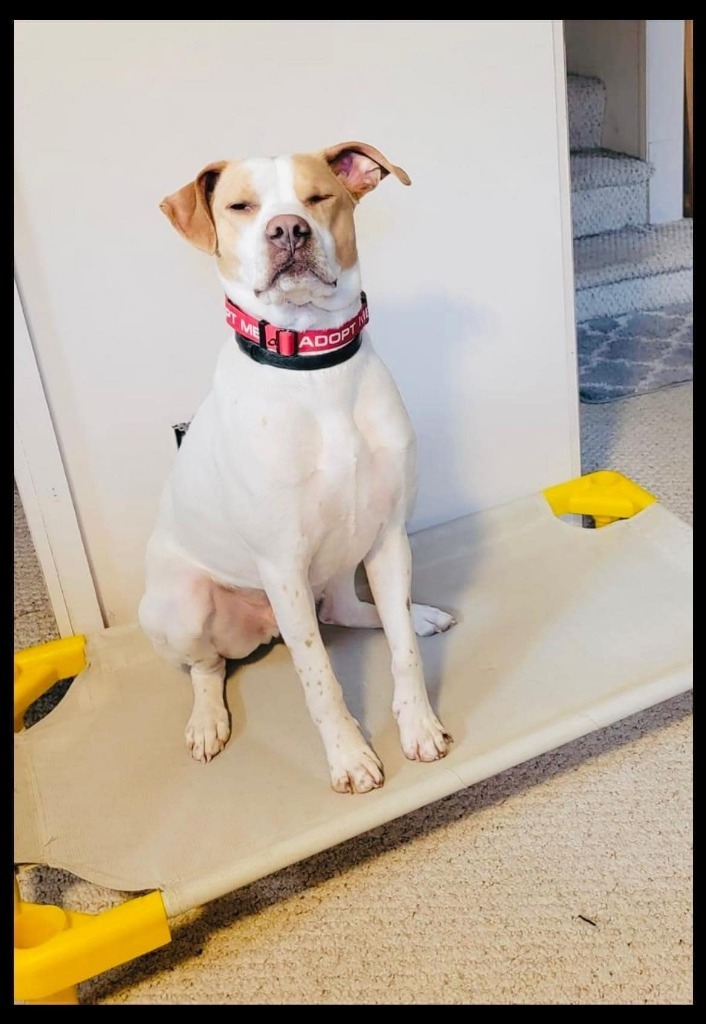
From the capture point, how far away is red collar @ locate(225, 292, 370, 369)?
120 cm

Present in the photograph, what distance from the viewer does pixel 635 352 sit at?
2.94m

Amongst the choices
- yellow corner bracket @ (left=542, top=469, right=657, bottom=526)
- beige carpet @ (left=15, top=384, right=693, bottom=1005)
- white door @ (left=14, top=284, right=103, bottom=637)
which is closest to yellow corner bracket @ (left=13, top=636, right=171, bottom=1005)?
beige carpet @ (left=15, top=384, right=693, bottom=1005)

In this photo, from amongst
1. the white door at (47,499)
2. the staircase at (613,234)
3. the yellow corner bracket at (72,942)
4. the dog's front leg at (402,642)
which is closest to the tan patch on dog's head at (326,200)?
the dog's front leg at (402,642)

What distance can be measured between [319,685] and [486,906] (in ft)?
1.21

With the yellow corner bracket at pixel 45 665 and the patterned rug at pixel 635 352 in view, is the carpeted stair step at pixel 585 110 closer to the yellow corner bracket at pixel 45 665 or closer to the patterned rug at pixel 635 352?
the patterned rug at pixel 635 352

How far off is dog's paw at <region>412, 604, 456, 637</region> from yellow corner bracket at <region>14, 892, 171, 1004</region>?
0.65m

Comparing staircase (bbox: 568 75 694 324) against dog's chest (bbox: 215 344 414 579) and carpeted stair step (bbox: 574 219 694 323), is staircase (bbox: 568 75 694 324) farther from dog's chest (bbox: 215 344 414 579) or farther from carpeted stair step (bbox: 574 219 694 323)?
dog's chest (bbox: 215 344 414 579)

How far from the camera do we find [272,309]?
1191 mm

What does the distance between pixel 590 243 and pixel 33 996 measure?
116 inches

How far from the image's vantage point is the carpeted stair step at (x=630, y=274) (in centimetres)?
318

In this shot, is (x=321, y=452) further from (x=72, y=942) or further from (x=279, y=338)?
(x=72, y=942)

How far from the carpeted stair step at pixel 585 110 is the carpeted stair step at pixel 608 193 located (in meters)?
0.22

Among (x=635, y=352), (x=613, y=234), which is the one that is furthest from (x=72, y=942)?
(x=613, y=234)

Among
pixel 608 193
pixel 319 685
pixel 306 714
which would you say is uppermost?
pixel 608 193
